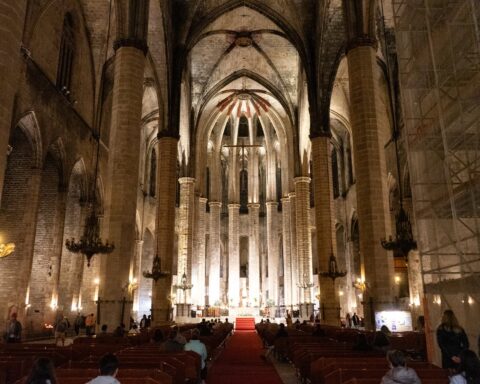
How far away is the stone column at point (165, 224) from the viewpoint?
2129 centimetres

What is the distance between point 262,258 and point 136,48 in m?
30.5

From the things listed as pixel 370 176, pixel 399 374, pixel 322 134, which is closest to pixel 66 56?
pixel 322 134

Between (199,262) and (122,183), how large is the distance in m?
20.6

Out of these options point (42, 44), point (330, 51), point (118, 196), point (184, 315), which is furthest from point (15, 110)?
point (184, 315)

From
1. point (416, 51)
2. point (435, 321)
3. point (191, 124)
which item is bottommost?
point (435, 321)

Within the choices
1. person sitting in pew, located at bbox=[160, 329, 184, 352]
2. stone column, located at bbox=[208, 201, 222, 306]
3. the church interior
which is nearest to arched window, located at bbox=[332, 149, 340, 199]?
the church interior

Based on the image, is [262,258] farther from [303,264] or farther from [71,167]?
[71,167]

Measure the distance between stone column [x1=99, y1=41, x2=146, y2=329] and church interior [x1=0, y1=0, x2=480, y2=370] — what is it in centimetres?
5

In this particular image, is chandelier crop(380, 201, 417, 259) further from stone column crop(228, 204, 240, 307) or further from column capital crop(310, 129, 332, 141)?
stone column crop(228, 204, 240, 307)

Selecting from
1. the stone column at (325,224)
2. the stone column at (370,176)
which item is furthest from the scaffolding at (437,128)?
the stone column at (325,224)

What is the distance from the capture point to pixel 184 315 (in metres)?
28.8

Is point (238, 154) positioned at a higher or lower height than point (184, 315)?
higher

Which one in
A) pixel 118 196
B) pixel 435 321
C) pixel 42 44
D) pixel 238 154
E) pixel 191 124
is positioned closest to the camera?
pixel 435 321

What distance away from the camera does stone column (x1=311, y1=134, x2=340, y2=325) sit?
22625 mm
